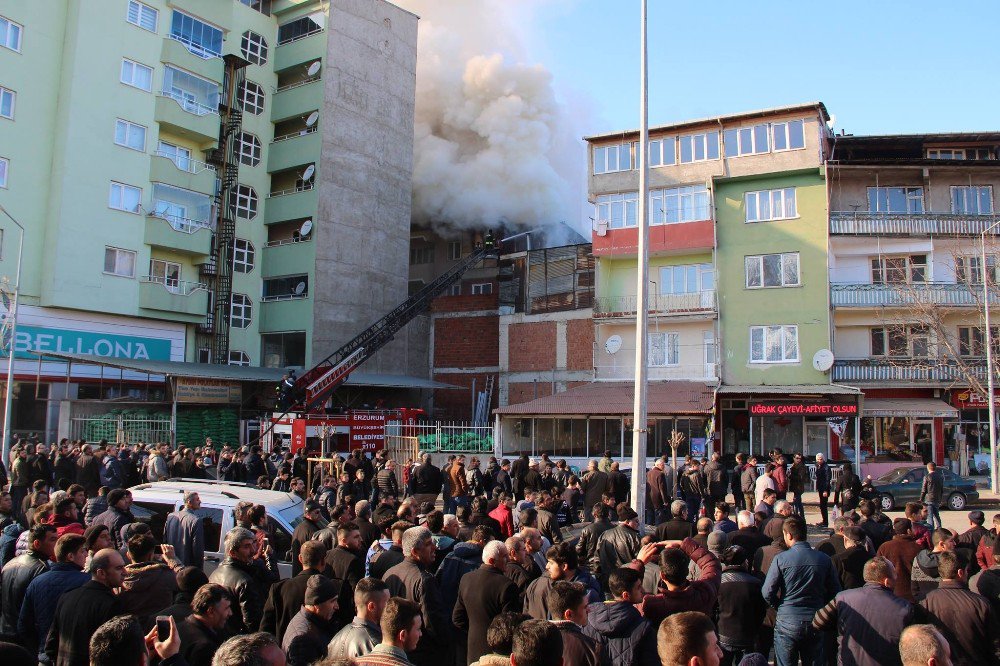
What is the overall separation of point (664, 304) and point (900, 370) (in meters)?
9.45

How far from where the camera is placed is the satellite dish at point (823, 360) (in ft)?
95.3

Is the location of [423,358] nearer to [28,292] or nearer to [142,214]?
[142,214]

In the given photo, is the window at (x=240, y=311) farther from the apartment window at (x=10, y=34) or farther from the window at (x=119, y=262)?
the apartment window at (x=10, y=34)

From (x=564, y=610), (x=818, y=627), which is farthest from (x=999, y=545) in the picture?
(x=564, y=610)

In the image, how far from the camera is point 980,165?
31.2m

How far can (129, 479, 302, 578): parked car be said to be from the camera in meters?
9.24

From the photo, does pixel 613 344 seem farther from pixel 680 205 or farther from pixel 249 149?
pixel 249 149

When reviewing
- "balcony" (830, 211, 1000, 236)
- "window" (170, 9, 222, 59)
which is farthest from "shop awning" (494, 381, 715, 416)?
"window" (170, 9, 222, 59)

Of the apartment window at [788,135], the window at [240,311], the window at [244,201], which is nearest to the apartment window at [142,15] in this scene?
the window at [244,201]

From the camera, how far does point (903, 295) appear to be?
98.3 feet

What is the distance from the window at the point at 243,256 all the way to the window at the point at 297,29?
1131cm

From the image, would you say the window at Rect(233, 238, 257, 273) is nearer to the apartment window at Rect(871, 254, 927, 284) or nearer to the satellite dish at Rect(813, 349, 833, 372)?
the satellite dish at Rect(813, 349, 833, 372)

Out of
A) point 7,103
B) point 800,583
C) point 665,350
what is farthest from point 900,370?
point 7,103

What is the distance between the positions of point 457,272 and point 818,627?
33959 mm
